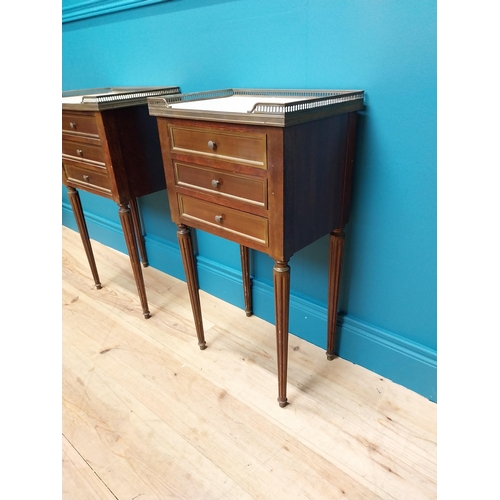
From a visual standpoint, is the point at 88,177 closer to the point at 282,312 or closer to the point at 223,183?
the point at 223,183

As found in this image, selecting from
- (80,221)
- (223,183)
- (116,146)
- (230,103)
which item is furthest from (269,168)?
(80,221)

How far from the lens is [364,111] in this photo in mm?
1158

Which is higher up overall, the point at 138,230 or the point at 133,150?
the point at 133,150

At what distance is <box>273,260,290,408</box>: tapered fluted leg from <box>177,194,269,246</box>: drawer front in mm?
91

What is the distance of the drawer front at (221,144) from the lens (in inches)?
39.3

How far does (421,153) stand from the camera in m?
1.09

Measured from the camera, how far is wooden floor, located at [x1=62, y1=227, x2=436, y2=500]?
1084mm

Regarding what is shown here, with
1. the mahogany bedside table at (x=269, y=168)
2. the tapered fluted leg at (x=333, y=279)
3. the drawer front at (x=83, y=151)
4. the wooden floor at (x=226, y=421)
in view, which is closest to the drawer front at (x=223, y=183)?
the mahogany bedside table at (x=269, y=168)

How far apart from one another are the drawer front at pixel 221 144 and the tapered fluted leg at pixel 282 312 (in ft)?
0.94

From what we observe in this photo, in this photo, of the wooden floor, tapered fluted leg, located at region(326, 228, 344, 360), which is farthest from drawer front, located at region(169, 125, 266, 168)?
the wooden floor

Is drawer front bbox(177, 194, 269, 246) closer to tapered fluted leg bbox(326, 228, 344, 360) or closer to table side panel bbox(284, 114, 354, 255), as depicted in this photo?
table side panel bbox(284, 114, 354, 255)

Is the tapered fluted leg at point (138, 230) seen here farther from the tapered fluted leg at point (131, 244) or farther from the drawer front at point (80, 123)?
the drawer front at point (80, 123)

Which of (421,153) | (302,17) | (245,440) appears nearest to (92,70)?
(302,17)

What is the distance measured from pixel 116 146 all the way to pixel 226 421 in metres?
1.02
